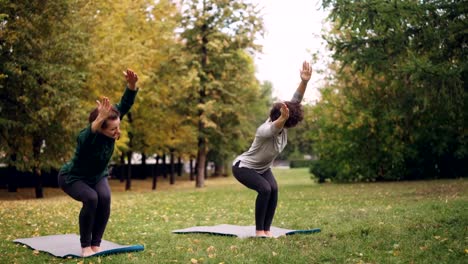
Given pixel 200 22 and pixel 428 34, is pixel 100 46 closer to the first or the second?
pixel 200 22

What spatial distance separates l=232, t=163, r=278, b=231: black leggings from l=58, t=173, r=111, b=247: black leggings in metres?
1.97

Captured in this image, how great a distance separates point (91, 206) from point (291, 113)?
9.41ft

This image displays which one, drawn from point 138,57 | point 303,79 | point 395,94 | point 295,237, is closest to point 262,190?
point 295,237

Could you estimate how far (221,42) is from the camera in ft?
85.2

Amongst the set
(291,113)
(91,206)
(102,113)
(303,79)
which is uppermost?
(303,79)

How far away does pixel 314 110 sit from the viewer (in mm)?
27672

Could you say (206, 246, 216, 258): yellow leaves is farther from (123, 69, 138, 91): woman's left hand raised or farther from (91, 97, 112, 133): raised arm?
(123, 69, 138, 91): woman's left hand raised

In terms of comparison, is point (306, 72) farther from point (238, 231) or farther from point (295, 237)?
point (238, 231)

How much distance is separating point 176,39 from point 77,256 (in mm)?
21732

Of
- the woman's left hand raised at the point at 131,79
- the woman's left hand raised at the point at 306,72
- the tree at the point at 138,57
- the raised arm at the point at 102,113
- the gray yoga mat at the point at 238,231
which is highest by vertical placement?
the tree at the point at 138,57

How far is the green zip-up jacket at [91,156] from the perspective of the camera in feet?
20.5

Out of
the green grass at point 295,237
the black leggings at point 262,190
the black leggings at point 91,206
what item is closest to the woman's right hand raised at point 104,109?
the black leggings at point 91,206

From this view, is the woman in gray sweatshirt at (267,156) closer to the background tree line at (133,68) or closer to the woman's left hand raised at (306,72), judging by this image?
the woman's left hand raised at (306,72)

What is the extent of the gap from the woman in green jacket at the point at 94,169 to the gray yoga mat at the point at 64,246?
215 mm
